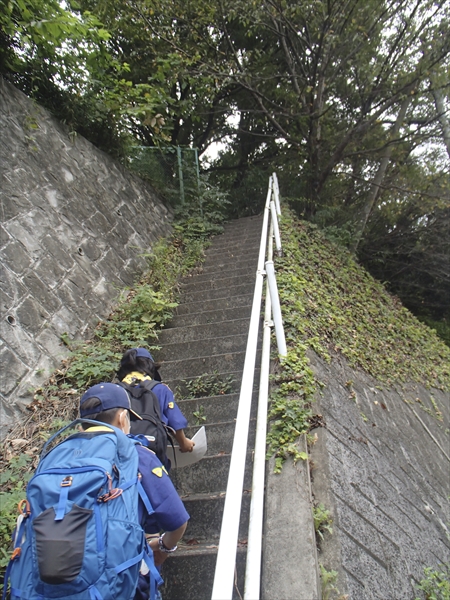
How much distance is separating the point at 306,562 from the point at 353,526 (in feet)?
1.94

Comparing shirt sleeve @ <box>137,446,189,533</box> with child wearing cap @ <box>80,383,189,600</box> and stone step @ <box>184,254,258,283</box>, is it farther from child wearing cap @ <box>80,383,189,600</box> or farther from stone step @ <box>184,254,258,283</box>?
stone step @ <box>184,254,258,283</box>

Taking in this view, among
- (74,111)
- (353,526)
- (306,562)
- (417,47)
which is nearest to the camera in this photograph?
(306,562)

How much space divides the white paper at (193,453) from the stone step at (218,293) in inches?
116

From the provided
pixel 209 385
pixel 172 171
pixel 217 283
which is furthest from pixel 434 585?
pixel 172 171

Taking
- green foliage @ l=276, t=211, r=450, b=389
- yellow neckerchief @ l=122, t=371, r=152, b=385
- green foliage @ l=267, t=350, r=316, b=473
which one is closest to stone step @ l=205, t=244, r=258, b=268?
green foliage @ l=276, t=211, r=450, b=389

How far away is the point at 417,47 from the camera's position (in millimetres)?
7977

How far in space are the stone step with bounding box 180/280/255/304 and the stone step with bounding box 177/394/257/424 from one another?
7.10 ft

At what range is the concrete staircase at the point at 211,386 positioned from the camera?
7.31ft

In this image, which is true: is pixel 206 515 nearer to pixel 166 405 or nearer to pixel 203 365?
pixel 166 405

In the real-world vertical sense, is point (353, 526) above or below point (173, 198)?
below

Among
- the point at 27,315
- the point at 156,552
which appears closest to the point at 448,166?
the point at 27,315

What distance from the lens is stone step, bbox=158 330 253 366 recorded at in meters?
4.38

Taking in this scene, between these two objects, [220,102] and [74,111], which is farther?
[220,102]

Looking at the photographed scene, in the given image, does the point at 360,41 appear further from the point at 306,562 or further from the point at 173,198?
the point at 306,562
